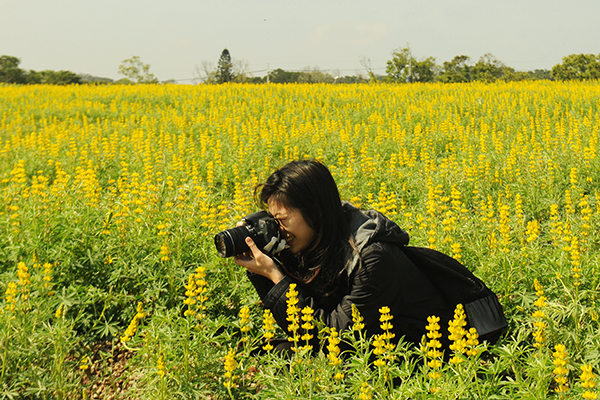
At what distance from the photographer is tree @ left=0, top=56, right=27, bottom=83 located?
30.4 m

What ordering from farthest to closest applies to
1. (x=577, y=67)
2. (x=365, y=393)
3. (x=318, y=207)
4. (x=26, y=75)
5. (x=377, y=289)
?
1. (x=26, y=75)
2. (x=577, y=67)
3. (x=318, y=207)
4. (x=377, y=289)
5. (x=365, y=393)

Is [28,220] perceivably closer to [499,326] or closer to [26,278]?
[26,278]

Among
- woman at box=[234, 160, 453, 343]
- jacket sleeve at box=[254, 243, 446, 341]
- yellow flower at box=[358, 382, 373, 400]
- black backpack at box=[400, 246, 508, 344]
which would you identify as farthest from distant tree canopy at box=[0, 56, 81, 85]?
yellow flower at box=[358, 382, 373, 400]

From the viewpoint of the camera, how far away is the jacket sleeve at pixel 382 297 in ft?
7.05

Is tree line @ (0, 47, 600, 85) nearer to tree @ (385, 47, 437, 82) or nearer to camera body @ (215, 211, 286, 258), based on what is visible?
tree @ (385, 47, 437, 82)

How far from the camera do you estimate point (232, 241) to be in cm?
221

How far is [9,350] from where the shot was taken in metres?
2.38

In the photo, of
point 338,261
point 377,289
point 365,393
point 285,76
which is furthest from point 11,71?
point 365,393

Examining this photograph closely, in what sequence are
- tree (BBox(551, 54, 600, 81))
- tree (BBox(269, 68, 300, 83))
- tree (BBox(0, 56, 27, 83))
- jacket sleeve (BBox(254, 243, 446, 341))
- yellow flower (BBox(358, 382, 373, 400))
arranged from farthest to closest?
tree (BBox(269, 68, 300, 83)) < tree (BBox(0, 56, 27, 83)) < tree (BBox(551, 54, 600, 81)) < jacket sleeve (BBox(254, 243, 446, 341)) < yellow flower (BBox(358, 382, 373, 400))

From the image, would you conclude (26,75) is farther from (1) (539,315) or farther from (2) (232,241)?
(1) (539,315)

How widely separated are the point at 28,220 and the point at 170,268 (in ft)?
4.27

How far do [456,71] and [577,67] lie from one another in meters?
12.2

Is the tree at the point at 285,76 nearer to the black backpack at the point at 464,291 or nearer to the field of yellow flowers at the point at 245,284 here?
the field of yellow flowers at the point at 245,284

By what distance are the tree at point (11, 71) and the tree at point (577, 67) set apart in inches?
1394
